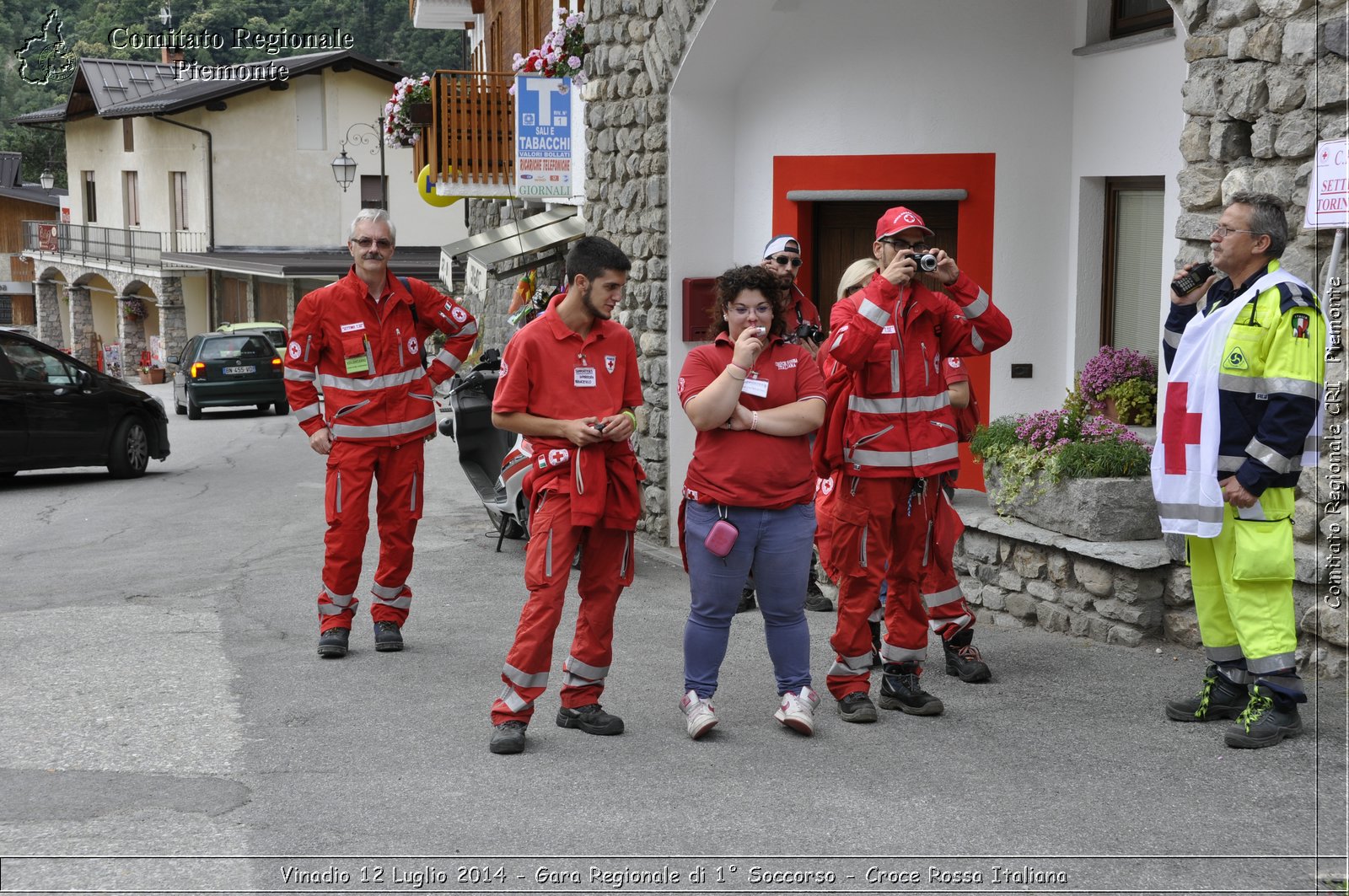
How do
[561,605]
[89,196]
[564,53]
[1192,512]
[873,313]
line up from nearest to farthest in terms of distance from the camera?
[1192,512]
[561,605]
[873,313]
[564,53]
[89,196]

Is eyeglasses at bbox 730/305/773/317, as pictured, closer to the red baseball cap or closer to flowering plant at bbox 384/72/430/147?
the red baseball cap

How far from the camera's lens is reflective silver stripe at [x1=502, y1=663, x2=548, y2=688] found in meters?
5.62

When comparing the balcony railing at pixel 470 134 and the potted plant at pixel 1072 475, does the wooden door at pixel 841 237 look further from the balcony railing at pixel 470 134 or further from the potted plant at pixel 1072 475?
the balcony railing at pixel 470 134

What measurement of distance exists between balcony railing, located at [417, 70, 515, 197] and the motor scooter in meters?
5.84

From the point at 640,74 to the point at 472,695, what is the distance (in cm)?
585

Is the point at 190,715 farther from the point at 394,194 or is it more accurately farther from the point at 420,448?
the point at 394,194

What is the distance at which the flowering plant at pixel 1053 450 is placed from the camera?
7344 millimetres

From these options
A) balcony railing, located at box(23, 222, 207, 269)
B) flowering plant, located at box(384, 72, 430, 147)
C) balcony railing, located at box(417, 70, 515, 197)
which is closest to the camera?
balcony railing, located at box(417, 70, 515, 197)

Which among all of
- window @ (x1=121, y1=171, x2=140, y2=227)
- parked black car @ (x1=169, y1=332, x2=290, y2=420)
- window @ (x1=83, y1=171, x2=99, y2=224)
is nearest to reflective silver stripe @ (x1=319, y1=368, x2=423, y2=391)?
parked black car @ (x1=169, y1=332, x2=290, y2=420)

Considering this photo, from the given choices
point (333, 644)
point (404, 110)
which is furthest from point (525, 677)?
point (404, 110)

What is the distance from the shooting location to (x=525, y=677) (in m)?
5.62

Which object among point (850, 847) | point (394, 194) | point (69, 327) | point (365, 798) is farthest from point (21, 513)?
point (69, 327)

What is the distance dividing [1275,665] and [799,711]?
1.81 meters

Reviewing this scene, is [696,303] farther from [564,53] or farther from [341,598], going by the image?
[341,598]
